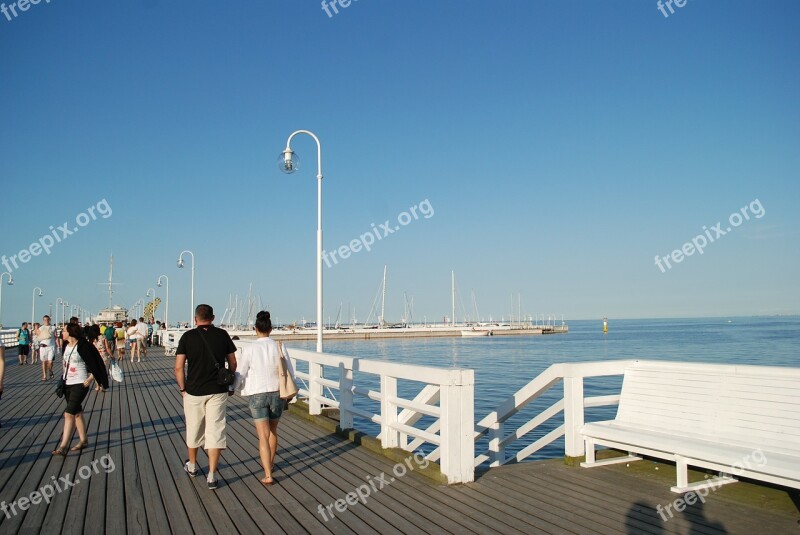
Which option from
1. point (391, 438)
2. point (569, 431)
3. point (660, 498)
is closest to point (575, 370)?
point (569, 431)

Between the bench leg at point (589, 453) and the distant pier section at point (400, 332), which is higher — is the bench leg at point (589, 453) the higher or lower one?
the higher one

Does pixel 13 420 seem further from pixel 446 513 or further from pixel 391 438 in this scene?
pixel 446 513

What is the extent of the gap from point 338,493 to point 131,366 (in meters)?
18.9

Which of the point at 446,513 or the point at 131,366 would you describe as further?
the point at 131,366

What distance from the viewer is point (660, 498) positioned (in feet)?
17.1

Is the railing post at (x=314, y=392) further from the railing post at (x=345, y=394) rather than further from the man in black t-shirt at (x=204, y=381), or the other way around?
the man in black t-shirt at (x=204, y=381)

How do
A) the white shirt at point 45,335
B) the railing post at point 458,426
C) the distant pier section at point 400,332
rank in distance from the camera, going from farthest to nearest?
the distant pier section at point 400,332, the white shirt at point 45,335, the railing post at point 458,426

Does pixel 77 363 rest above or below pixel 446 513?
above

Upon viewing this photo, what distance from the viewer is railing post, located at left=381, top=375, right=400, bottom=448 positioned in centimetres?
703

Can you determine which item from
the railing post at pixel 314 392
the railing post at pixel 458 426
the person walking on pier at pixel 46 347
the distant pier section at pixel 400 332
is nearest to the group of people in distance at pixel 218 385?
the railing post at pixel 458 426

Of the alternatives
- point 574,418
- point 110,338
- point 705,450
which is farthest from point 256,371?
point 110,338

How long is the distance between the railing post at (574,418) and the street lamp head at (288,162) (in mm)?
7953

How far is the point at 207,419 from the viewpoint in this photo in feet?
Result: 19.6

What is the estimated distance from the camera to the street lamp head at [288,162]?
1235cm
